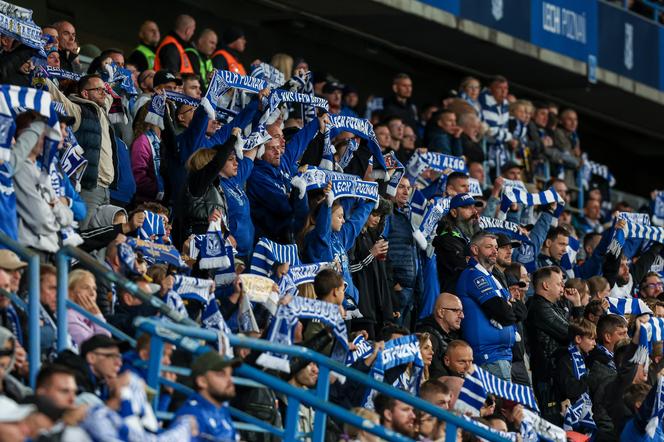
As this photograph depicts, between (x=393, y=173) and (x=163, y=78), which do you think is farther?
(x=393, y=173)

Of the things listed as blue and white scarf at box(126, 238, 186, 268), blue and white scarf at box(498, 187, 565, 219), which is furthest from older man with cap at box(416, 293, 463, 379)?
blue and white scarf at box(498, 187, 565, 219)

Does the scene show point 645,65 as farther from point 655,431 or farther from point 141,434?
point 141,434

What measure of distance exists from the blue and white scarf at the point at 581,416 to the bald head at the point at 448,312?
1.00 m

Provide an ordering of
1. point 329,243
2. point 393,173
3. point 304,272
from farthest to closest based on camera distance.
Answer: point 393,173
point 329,243
point 304,272

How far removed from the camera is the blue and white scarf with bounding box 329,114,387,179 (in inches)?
519

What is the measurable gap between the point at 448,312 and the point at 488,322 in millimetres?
439

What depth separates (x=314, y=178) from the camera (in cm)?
1184

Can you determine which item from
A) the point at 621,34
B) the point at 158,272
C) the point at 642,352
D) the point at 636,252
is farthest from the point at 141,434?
the point at 621,34

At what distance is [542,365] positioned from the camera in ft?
40.7

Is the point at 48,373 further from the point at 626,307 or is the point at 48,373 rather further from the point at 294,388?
the point at 626,307

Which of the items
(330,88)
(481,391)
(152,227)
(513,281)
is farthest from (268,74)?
(481,391)

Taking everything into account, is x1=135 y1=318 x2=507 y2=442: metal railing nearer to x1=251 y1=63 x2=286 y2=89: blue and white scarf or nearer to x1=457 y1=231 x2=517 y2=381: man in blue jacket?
x1=457 y1=231 x2=517 y2=381: man in blue jacket

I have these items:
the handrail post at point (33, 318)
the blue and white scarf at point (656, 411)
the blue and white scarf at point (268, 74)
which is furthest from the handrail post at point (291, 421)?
the blue and white scarf at point (268, 74)

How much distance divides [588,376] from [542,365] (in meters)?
0.63
